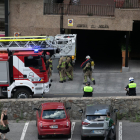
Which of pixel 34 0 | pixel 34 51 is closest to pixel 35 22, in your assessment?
pixel 34 0

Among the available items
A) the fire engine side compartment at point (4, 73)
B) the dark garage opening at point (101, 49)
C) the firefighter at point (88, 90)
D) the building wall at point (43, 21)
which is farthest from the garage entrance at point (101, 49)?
the firefighter at point (88, 90)

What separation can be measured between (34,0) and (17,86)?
10.3 m

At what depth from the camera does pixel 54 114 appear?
15.0 meters

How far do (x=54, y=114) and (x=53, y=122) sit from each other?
0.35 metres

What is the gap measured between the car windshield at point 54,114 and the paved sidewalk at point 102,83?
7.84 meters

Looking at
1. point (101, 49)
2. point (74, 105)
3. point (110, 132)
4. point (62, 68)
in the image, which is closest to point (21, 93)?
point (74, 105)

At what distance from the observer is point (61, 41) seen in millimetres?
24172

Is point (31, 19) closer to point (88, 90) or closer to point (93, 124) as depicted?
point (88, 90)

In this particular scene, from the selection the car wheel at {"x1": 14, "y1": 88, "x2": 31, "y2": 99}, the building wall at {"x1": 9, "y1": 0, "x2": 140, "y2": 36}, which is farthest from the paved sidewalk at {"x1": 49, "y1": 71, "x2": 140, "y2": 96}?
the building wall at {"x1": 9, "y1": 0, "x2": 140, "y2": 36}

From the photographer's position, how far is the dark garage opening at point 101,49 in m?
30.8

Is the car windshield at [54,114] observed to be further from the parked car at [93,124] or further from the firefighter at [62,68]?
the firefighter at [62,68]

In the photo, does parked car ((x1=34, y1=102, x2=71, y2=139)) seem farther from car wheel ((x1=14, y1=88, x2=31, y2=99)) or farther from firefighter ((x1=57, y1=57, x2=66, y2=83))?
firefighter ((x1=57, y1=57, x2=66, y2=83))

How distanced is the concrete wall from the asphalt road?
36cm

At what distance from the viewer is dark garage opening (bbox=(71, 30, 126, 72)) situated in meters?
30.8
